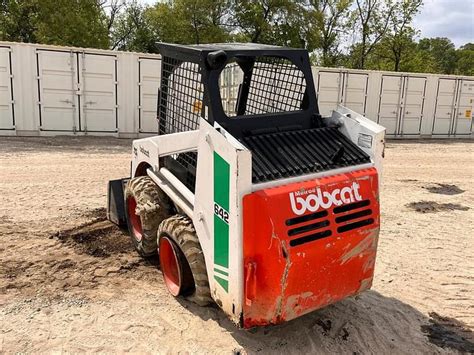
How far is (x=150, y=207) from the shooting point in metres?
4.45

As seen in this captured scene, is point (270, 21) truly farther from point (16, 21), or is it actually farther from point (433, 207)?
point (433, 207)

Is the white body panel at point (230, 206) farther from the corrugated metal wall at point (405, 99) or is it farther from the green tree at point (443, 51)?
the green tree at point (443, 51)

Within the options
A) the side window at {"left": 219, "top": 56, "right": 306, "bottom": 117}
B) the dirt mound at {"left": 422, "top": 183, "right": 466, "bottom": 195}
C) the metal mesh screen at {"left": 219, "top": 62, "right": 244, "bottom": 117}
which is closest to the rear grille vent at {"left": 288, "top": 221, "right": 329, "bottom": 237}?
the side window at {"left": 219, "top": 56, "right": 306, "bottom": 117}

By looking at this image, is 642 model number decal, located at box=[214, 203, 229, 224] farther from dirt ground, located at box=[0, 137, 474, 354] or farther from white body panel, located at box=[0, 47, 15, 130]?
white body panel, located at box=[0, 47, 15, 130]

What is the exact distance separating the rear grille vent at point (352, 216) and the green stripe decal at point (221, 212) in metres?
0.81

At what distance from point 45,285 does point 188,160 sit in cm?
181

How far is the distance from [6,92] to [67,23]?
1026cm

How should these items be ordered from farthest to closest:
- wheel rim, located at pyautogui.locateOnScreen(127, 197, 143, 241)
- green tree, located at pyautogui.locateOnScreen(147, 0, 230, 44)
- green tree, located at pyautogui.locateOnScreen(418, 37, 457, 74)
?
green tree, located at pyautogui.locateOnScreen(418, 37, 457, 74) → green tree, located at pyautogui.locateOnScreen(147, 0, 230, 44) → wheel rim, located at pyautogui.locateOnScreen(127, 197, 143, 241)

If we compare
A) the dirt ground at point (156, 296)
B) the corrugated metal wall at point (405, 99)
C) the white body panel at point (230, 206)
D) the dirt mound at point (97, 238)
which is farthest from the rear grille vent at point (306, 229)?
the corrugated metal wall at point (405, 99)

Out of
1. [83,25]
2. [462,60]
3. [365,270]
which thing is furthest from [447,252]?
[462,60]

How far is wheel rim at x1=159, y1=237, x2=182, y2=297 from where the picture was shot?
13.8 feet

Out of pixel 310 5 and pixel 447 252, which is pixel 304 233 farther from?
pixel 310 5

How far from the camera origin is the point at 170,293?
171 inches

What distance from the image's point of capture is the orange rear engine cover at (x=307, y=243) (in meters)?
3.16
